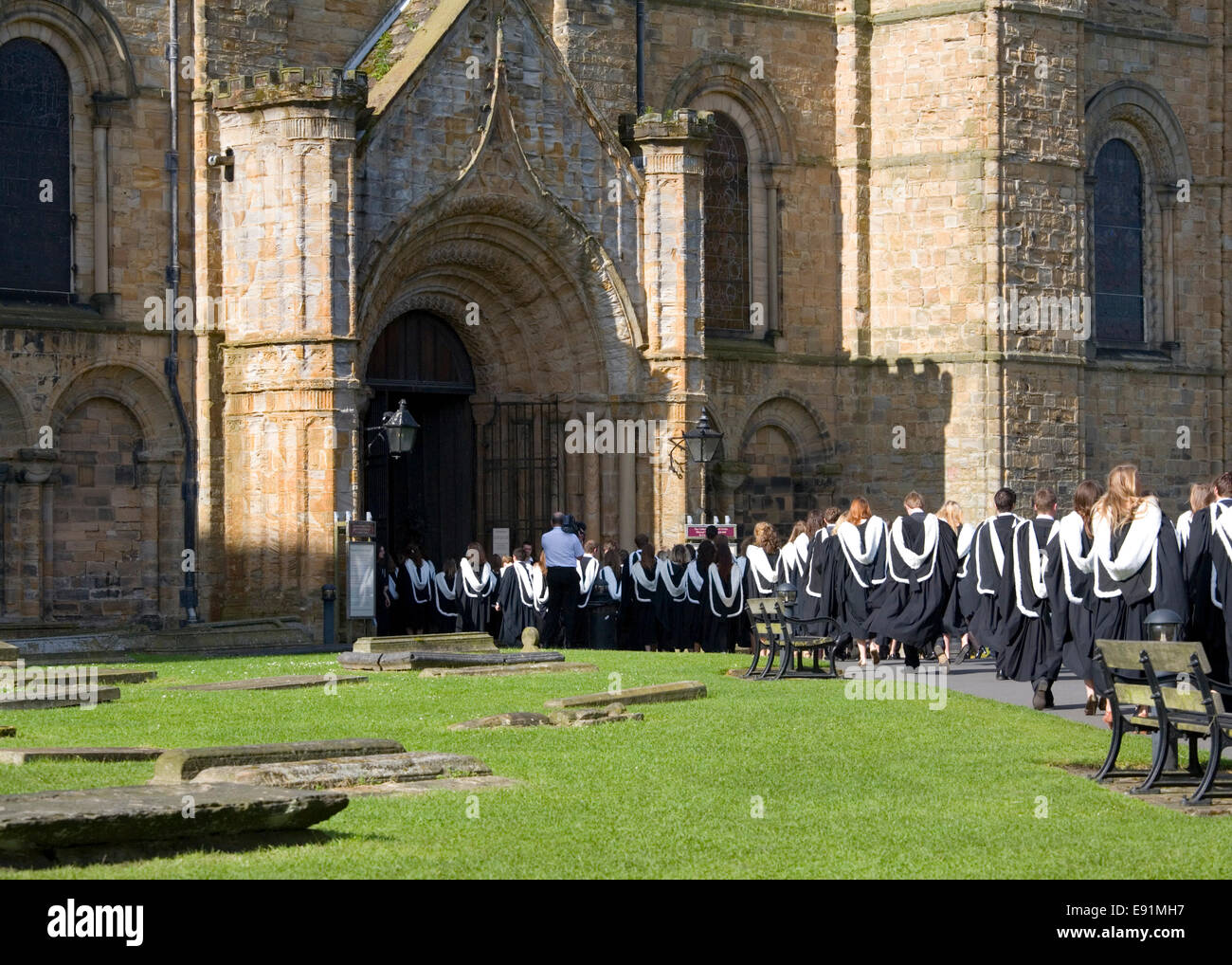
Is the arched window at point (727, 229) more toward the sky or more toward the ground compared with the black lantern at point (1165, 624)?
more toward the sky

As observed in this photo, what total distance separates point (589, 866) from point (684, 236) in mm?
19770

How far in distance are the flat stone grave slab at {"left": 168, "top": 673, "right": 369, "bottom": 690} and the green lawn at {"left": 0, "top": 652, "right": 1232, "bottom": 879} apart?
25cm

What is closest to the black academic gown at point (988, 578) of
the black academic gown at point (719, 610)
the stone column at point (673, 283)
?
the black academic gown at point (719, 610)

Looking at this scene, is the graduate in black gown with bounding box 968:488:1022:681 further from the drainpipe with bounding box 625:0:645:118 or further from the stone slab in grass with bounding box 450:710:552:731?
the drainpipe with bounding box 625:0:645:118

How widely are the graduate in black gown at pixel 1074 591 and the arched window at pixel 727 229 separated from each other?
52.9 feet

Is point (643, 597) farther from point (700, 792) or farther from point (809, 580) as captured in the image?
point (700, 792)

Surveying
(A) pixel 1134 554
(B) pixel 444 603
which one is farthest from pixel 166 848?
(B) pixel 444 603

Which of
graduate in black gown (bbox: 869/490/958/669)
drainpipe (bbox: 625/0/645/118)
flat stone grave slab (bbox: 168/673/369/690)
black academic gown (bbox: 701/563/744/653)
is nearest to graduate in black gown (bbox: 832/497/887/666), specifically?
graduate in black gown (bbox: 869/490/958/669)

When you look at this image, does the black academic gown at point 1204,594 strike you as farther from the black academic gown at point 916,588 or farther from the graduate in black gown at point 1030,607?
the black academic gown at point 916,588

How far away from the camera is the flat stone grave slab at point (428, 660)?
20.0 metres

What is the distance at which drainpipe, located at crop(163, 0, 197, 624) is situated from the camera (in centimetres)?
2703
